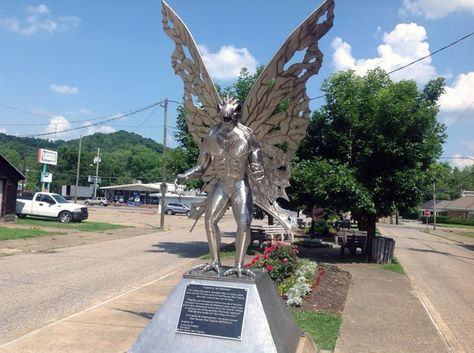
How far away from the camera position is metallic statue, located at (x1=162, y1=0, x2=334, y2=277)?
5820 mm

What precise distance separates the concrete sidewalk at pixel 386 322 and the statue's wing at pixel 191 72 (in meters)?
3.73

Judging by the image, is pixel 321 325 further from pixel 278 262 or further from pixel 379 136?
pixel 379 136

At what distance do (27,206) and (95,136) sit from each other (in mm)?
96218

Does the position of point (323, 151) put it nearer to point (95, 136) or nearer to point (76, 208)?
point (76, 208)

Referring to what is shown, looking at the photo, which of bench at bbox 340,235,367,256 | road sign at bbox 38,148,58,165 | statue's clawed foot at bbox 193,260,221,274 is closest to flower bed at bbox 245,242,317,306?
statue's clawed foot at bbox 193,260,221,274

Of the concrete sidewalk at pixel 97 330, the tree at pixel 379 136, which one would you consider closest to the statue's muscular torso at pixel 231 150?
the concrete sidewalk at pixel 97 330

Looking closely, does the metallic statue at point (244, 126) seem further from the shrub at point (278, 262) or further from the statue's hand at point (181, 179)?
the shrub at point (278, 262)

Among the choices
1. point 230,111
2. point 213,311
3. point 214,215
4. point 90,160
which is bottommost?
point 213,311

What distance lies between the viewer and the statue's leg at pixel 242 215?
18.7ft

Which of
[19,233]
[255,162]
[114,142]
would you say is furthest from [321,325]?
[114,142]

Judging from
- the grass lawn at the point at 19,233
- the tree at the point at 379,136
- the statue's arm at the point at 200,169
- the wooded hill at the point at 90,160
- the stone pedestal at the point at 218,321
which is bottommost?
the grass lawn at the point at 19,233

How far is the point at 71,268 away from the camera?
12.6 meters

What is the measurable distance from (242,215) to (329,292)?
510cm

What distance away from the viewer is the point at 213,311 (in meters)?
5.08
